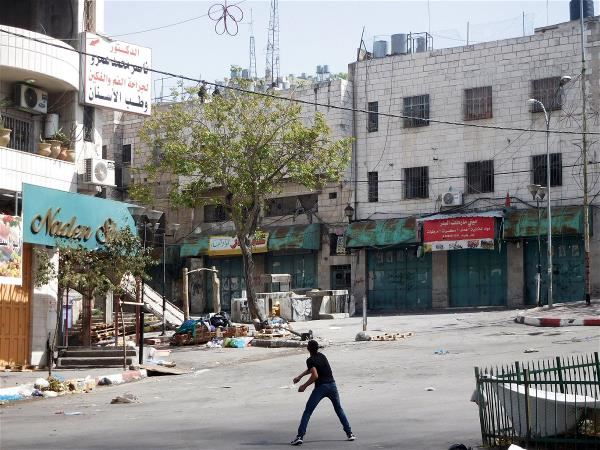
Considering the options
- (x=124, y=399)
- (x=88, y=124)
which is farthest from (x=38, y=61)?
(x=124, y=399)

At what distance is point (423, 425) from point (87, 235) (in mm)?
16063

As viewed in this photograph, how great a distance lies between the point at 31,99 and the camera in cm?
2914

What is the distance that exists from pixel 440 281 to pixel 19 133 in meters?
22.8

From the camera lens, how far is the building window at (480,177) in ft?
151

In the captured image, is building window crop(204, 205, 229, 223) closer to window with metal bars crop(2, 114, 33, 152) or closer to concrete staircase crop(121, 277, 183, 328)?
concrete staircase crop(121, 277, 183, 328)

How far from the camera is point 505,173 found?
45562 mm

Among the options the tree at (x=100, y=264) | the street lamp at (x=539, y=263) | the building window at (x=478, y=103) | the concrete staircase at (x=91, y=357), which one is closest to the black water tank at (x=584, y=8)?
the building window at (x=478, y=103)

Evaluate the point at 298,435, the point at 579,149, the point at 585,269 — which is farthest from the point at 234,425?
the point at 579,149

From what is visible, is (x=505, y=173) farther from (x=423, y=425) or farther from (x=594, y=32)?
(x=423, y=425)

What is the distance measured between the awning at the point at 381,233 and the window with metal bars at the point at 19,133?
830 inches

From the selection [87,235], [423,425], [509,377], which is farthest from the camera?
[87,235]

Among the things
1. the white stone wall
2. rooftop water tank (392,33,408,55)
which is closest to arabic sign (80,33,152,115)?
the white stone wall

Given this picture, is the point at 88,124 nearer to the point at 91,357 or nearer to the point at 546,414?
the point at 91,357

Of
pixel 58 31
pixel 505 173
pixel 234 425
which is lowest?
pixel 234 425
